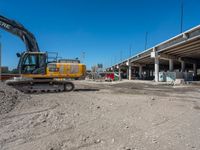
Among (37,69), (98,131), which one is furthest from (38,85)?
(98,131)

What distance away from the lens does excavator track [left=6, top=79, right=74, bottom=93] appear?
12.6 metres

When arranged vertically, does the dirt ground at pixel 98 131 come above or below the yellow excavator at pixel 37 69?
below

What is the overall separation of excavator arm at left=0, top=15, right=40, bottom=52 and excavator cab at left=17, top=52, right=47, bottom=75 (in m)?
1.43

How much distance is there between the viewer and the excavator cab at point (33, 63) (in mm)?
12508

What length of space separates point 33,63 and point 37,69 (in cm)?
50

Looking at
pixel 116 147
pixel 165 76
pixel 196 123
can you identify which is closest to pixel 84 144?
pixel 116 147

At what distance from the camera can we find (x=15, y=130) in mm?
4574

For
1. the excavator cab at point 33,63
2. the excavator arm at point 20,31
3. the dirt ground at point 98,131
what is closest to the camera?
the dirt ground at point 98,131

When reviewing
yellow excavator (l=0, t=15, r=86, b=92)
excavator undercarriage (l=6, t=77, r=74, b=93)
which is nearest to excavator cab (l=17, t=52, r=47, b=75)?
yellow excavator (l=0, t=15, r=86, b=92)

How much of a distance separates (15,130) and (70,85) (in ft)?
33.2

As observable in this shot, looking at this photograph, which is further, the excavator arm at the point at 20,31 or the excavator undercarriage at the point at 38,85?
the excavator arm at the point at 20,31

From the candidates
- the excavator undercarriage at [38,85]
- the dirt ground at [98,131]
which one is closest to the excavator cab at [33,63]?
the excavator undercarriage at [38,85]

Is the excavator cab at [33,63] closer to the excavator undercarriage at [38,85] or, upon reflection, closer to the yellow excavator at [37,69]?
the yellow excavator at [37,69]

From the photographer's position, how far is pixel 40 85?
13180 millimetres
